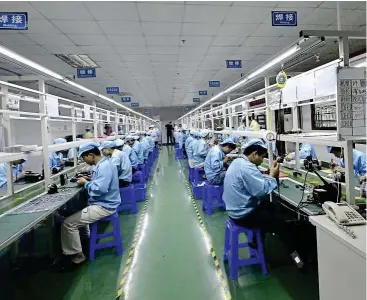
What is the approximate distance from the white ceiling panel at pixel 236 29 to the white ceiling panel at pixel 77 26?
2.21 meters

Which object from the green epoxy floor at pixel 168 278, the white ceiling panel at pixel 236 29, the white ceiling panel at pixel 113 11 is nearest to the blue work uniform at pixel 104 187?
the green epoxy floor at pixel 168 278

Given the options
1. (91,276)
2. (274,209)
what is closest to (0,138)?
(91,276)

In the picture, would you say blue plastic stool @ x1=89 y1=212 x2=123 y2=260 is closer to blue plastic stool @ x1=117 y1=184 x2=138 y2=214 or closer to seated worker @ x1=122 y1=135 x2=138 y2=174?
blue plastic stool @ x1=117 y1=184 x2=138 y2=214

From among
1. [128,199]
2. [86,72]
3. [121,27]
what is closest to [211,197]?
[128,199]

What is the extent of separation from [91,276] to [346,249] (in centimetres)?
244

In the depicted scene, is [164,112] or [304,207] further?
[164,112]

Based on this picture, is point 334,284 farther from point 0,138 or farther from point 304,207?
point 0,138

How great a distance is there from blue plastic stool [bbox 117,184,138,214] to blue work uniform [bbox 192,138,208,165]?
72.9 inches

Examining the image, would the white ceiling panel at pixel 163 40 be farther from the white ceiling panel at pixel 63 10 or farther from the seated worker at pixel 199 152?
the seated worker at pixel 199 152

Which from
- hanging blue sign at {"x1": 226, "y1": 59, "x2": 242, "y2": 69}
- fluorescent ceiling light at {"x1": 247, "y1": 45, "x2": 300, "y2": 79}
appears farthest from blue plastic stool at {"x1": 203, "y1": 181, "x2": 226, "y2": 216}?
hanging blue sign at {"x1": 226, "y1": 59, "x2": 242, "y2": 69}

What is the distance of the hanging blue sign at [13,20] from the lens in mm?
3504

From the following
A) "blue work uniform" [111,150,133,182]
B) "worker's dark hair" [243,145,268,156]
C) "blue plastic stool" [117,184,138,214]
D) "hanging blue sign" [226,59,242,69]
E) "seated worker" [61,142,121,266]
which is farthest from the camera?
"hanging blue sign" [226,59,242,69]

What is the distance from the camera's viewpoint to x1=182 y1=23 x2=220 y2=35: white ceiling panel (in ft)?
14.3

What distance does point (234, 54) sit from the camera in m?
6.11
